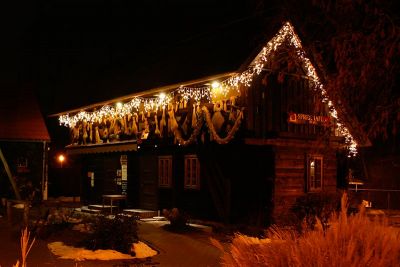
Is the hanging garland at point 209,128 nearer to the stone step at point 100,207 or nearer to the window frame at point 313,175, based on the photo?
the window frame at point 313,175

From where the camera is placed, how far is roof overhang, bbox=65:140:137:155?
20672 millimetres

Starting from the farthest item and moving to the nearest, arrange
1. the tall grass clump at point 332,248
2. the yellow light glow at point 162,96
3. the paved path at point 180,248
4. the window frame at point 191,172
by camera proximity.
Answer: the yellow light glow at point 162,96, the window frame at point 191,172, the paved path at point 180,248, the tall grass clump at point 332,248

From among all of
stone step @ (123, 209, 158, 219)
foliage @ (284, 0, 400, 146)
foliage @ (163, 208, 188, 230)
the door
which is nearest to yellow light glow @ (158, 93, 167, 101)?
the door

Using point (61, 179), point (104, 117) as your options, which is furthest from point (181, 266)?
point (61, 179)

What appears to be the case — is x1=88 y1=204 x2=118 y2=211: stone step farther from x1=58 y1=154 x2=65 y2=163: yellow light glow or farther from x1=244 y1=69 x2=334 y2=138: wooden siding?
x1=58 y1=154 x2=65 y2=163: yellow light glow

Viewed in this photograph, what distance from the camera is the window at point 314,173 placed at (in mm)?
18922

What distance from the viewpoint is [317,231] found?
647cm

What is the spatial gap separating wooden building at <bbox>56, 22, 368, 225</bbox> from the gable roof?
6.01 m

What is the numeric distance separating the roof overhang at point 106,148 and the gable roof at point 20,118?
1.70 metres

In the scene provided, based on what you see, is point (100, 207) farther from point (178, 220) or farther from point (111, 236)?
point (111, 236)

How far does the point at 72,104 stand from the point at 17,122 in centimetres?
283

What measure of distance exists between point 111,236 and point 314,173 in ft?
30.8

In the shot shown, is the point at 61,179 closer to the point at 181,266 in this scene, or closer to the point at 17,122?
the point at 17,122

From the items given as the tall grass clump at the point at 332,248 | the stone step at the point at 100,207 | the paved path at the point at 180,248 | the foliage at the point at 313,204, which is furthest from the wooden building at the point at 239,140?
the tall grass clump at the point at 332,248
